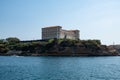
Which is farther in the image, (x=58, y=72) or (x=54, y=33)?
(x=54, y=33)

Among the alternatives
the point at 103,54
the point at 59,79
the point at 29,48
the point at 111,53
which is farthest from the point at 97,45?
the point at 59,79

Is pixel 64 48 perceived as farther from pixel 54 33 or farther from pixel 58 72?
pixel 58 72

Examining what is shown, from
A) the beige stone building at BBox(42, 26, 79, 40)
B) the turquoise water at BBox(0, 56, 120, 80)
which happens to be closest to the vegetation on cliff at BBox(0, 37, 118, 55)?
the beige stone building at BBox(42, 26, 79, 40)

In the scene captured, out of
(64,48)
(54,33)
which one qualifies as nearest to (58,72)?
(64,48)

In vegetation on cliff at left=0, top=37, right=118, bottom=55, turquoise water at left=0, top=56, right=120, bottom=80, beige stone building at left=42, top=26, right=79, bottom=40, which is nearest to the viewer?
turquoise water at left=0, top=56, right=120, bottom=80

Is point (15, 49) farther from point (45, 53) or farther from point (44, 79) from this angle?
point (44, 79)

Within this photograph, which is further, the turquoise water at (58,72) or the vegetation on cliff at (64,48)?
the vegetation on cliff at (64,48)

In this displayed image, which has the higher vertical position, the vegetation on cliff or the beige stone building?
the beige stone building

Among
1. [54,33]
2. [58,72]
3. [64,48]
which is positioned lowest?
[58,72]

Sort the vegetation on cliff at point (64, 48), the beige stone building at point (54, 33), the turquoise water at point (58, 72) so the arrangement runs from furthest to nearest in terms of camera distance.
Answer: the beige stone building at point (54, 33) → the vegetation on cliff at point (64, 48) → the turquoise water at point (58, 72)

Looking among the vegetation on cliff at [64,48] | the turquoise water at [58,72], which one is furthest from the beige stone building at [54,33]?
the turquoise water at [58,72]

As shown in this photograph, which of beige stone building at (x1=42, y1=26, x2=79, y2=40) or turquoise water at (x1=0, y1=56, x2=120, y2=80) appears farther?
beige stone building at (x1=42, y1=26, x2=79, y2=40)

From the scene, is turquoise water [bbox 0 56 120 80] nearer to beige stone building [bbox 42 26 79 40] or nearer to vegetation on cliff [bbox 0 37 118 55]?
vegetation on cliff [bbox 0 37 118 55]

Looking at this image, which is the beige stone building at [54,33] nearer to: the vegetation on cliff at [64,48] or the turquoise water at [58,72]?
the vegetation on cliff at [64,48]
